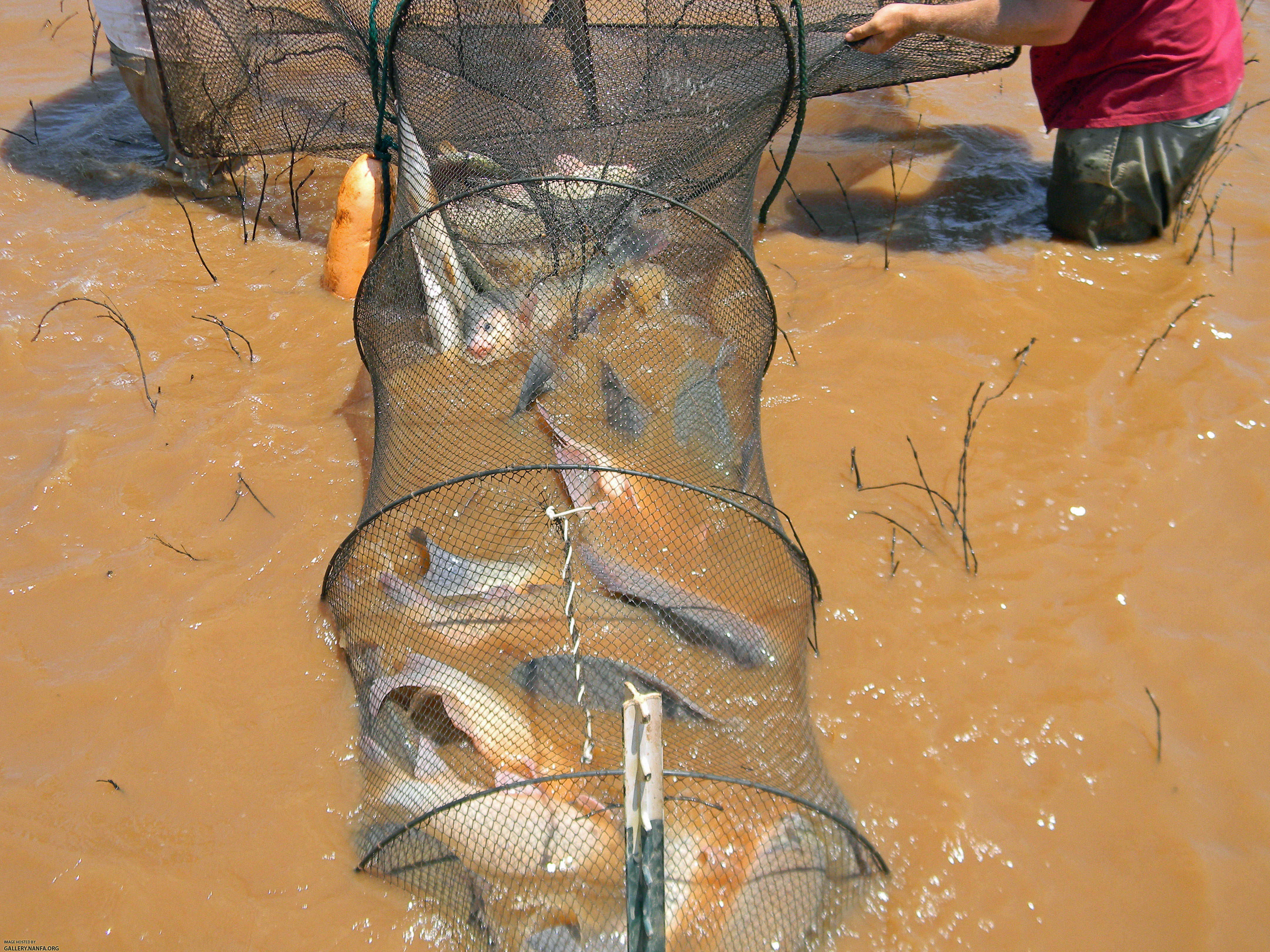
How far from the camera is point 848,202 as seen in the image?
17.6 ft

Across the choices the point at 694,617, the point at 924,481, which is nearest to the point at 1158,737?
the point at 924,481

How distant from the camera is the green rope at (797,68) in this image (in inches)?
144

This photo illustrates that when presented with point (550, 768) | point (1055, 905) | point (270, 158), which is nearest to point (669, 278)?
point (550, 768)

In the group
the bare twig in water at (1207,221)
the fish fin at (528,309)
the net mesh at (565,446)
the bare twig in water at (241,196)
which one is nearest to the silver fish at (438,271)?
the net mesh at (565,446)

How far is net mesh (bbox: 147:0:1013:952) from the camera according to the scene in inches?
90.7

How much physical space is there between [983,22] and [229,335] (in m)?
3.91

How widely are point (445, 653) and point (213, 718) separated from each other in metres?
0.78

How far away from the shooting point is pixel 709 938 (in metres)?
2.15

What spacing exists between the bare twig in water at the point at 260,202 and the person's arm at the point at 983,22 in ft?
10.7

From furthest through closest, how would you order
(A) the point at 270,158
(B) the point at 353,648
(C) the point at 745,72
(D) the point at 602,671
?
(A) the point at 270,158
(C) the point at 745,72
(B) the point at 353,648
(D) the point at 602,671

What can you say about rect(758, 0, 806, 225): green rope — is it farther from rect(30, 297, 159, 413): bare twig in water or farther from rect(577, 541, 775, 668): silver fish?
rect(30, 297, 159, 413): bare twig in water

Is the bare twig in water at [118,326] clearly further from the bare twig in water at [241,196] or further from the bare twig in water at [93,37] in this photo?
the bare twig in water at [93,37]

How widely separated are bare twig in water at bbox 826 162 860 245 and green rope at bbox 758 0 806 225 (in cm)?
60

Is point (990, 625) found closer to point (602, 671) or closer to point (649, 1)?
point (602, 671)
